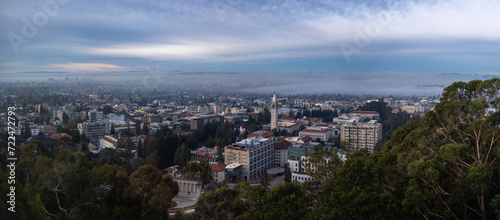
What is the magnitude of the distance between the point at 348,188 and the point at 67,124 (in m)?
16.2

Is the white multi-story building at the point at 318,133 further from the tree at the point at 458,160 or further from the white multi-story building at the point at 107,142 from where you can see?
the tree at the point at 458,160

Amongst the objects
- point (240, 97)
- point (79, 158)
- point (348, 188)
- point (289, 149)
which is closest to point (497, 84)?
point (348, 188)

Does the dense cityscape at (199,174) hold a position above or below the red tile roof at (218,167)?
above

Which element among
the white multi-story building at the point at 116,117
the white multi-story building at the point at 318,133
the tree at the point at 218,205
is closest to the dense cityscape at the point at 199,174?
the tree at the point at 218,205

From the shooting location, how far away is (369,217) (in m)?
2.94

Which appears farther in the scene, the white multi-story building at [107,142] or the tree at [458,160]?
the white multi-story building at [107,142]

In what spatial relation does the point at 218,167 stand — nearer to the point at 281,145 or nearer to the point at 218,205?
the point at 281,145

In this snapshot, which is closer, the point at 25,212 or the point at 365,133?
the point at 25,212

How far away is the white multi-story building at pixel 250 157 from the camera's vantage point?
39.0 ft

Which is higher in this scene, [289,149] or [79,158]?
[79,158]

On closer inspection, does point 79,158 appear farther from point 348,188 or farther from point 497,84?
point 497,84

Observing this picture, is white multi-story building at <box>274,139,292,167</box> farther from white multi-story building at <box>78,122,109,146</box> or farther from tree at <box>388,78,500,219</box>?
tree at <box>388,78,500,219</box>

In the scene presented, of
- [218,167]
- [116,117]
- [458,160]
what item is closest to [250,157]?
[218,167]

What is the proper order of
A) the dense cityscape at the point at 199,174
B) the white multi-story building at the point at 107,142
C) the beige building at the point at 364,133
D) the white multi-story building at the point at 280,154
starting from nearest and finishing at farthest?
the dense cityscape at the point at 199,174
the white multi-story building at the point at 107,142
the white multi-story building at the point at 280,154
the beige building at the point at 364,133
